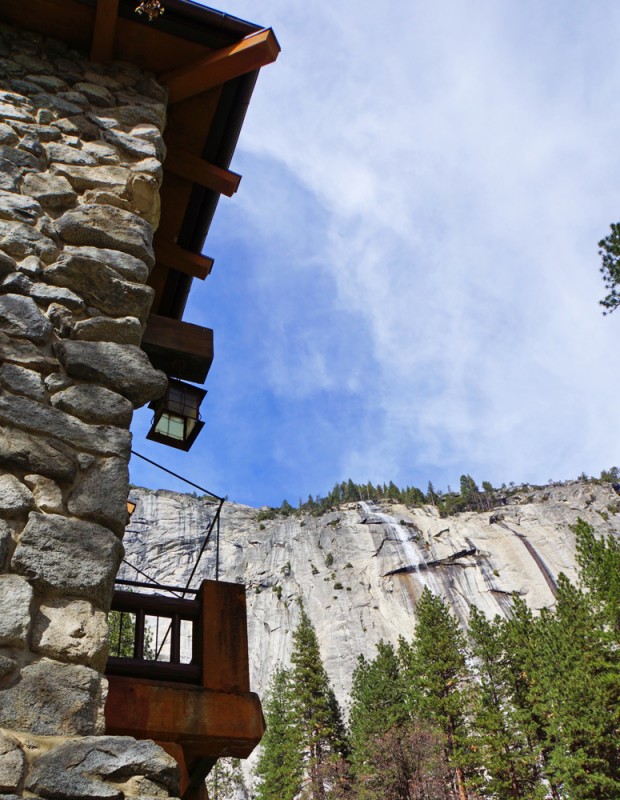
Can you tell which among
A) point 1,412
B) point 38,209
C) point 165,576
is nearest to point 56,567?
point 1,412

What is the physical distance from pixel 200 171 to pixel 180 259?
0.79 metres

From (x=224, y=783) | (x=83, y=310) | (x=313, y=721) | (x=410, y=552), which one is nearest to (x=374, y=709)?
(x=313, y=721)

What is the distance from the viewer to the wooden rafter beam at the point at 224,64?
3.47 meters

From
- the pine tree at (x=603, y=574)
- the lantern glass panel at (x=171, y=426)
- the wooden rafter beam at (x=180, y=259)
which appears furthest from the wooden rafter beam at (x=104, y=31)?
the pine tree at (x=603, y=574)

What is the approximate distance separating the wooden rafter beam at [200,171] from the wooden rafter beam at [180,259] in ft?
1.99

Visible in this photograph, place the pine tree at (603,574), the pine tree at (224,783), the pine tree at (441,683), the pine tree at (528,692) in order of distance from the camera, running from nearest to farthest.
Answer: the pine tree at (603,574) → the pine tree at (528,692) → the pine tree at (441,683) → the pine tree at (224,783)

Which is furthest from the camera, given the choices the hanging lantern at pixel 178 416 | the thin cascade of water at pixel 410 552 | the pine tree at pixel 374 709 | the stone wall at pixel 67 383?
the thin cascade of water at pixel 410 552

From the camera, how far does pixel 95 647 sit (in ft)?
5.52

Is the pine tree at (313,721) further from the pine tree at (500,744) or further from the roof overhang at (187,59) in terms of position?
the roof overhang at (187,59)

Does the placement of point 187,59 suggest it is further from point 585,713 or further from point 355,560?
point 355,560

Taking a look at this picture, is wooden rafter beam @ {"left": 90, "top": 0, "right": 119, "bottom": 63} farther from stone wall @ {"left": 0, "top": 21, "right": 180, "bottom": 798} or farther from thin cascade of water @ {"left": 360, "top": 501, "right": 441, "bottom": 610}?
thin cascade of water @ {"left": 360, "top": 501, "right": 441, "bottom": 610}

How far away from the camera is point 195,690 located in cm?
274

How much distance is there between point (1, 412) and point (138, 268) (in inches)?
35.1

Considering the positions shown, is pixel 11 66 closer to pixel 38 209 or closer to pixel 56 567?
pixel 38 209
